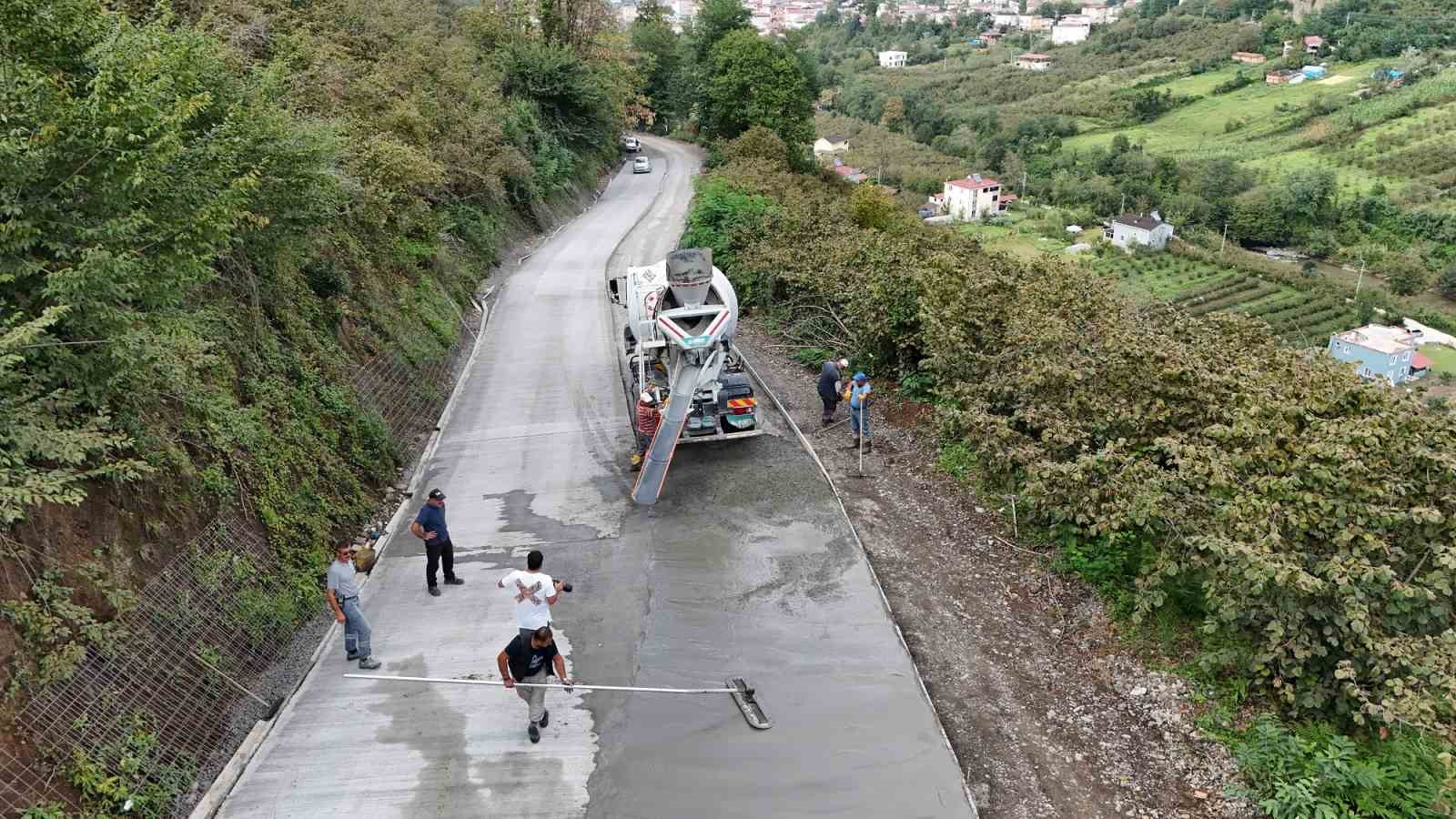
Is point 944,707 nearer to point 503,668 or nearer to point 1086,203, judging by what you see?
point 503,668

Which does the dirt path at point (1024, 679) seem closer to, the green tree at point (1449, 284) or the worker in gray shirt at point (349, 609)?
the worker in gray shirt at point (349, 609)

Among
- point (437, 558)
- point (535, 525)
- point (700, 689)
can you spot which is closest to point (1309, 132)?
point (535, 525)

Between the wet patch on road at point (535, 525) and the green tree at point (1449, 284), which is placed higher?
the wet patch on road at point (535, 525)

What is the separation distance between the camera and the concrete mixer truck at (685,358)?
13.2 meters

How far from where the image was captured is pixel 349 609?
8930mm

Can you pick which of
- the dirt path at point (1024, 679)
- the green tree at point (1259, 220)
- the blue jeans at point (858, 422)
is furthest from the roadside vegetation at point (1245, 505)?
the green tree at point (1259, 220)

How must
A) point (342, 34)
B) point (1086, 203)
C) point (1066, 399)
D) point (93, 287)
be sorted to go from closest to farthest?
point (93, 287)
point (1066, 399)
point (342, 34)
point (1086, 203)

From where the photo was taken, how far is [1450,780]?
23.4 ft

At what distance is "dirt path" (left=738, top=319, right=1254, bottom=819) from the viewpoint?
25.7ft

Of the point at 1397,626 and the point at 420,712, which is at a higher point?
the point at 1397,626

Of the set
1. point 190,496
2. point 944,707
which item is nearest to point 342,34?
point 190,496

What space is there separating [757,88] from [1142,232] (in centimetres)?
5058

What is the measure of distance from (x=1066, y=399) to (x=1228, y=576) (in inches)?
160

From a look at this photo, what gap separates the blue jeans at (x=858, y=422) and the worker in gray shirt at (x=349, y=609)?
849 cm
